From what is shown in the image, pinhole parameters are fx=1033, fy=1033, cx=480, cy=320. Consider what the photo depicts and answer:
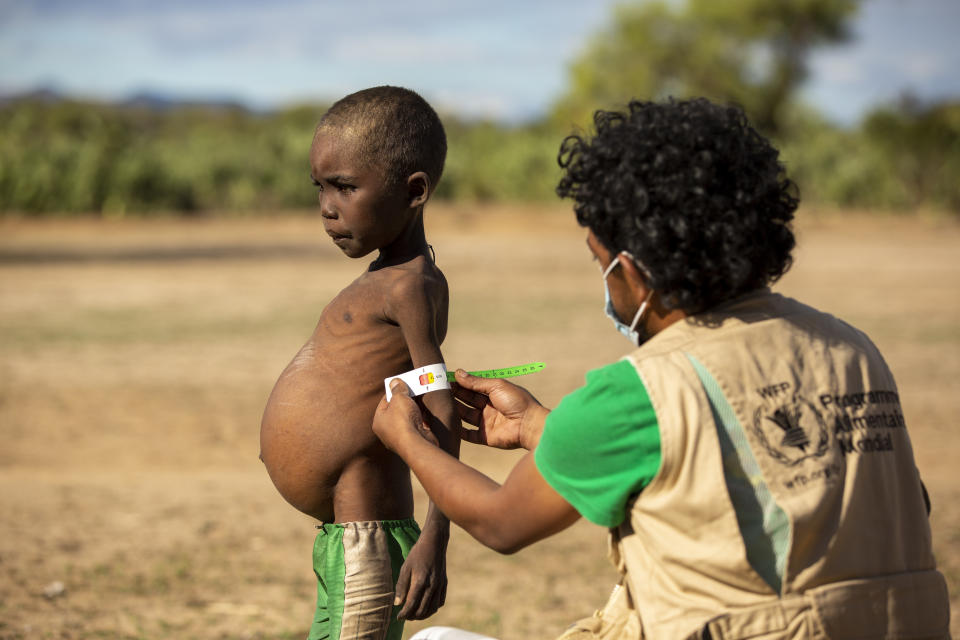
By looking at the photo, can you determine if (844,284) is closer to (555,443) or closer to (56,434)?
(56,434)

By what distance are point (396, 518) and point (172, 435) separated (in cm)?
573

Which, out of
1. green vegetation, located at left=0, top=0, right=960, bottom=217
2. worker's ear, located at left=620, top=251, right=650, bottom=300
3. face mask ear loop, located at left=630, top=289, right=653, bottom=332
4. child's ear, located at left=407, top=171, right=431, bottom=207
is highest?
green vegetation, located at left=0, top=0, right=960, bottom=217

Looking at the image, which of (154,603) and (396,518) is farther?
(154,603)

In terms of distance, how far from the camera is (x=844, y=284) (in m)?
16.9

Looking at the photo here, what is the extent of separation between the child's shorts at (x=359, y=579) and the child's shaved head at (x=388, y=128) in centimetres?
93

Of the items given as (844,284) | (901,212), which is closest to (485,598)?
(844,284)

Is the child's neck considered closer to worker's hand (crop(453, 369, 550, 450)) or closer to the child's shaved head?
the child's shaved head

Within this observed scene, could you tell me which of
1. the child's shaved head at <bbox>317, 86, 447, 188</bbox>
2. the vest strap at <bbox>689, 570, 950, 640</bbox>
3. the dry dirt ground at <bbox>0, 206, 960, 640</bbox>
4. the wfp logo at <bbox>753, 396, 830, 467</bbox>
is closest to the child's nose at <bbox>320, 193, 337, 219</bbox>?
the child's shaved head at <bbox>317, 86, 447, 188</bbox>

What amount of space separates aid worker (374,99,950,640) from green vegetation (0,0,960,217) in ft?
94.7

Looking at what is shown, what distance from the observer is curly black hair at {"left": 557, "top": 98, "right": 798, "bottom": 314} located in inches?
76.6

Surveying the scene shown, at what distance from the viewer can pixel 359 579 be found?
2.63 meters

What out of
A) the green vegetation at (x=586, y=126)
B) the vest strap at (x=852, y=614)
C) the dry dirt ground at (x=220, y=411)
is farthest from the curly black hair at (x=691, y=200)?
the green vegetation at (x=586, y=126)

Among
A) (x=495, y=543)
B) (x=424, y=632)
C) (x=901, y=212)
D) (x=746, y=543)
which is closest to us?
(x=746, y=543)

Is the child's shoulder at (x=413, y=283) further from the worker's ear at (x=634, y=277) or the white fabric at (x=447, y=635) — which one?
the white fabric at (x=447, y=635)
